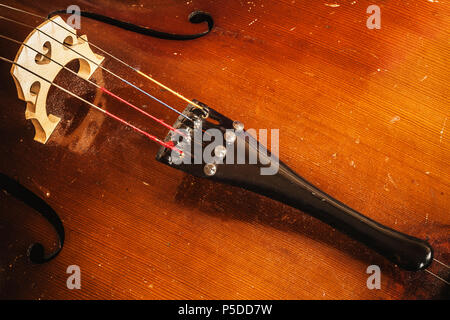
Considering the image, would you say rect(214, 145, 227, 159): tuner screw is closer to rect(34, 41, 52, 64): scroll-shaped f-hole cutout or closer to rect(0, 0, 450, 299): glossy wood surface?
rect(0, 0, 450, 299): glossy wood surface

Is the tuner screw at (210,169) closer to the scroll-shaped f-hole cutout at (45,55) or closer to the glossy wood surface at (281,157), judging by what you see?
the glossy wood surface at (281,157)

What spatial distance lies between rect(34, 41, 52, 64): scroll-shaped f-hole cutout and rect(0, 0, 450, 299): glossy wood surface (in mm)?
94

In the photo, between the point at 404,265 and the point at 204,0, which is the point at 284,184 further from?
the point at 204,0

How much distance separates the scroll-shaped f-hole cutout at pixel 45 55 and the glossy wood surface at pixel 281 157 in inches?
3.7

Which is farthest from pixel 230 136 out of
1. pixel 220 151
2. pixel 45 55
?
pixel 45 55

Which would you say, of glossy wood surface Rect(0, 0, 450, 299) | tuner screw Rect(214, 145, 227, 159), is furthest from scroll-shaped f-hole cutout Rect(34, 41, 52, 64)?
tuner screw Rect(214, 145, 227, 159)

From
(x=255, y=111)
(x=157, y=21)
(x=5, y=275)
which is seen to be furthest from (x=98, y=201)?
(x=157, y=21)

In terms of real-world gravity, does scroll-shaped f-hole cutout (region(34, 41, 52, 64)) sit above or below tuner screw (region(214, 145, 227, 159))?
above

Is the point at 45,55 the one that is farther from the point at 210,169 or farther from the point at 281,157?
the point at 281,157

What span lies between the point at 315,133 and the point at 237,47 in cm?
37

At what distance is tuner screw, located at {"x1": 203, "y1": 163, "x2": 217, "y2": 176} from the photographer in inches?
30.8

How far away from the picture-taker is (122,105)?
37.3 inches

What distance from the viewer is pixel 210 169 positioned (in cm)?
78

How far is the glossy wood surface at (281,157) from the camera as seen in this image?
0.80 m
